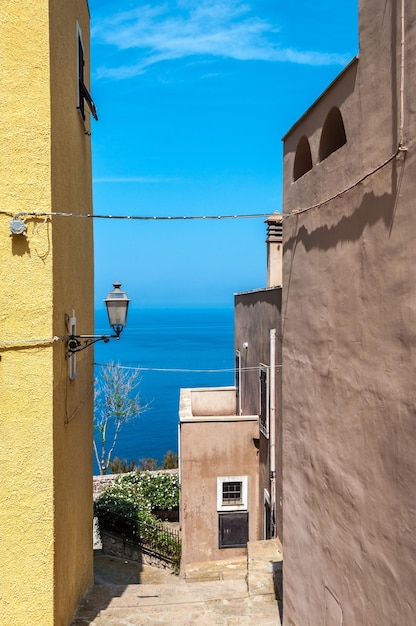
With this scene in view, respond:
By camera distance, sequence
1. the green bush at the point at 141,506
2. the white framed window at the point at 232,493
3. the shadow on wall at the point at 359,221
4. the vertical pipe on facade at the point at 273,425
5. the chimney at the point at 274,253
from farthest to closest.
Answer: the green bush at the point at 141,506 → the chimney at the point at 274,253 → the white framed window at the point at 232,493 → the vertical pipe on facade at the point at 273,425 → the shadow on wall at the point at 359,221

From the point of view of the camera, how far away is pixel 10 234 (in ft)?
18.6

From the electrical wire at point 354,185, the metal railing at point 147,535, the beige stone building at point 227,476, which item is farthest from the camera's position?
the metal railing at point 147,535

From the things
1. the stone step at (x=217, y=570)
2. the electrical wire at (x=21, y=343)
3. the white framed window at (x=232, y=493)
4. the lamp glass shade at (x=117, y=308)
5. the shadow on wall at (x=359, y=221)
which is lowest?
the stone step at (x=217, y=570)

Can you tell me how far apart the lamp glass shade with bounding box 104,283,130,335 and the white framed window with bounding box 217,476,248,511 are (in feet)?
24.2

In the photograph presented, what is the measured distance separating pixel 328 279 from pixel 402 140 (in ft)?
6.22

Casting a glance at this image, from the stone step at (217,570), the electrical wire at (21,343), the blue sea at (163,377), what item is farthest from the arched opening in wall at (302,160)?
the stone step at (217,570)

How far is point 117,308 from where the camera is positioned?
22.9 ft

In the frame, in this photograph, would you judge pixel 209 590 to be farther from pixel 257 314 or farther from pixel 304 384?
pixel 257 314

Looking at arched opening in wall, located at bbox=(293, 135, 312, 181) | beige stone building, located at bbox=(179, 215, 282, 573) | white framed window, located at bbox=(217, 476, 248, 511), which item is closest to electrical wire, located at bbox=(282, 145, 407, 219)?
arched opening in wall, located at bbox=(293, 135, 312, 181)

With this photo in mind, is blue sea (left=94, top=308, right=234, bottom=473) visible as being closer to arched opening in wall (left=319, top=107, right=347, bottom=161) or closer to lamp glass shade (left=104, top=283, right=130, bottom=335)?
lamp glass shade (left=104, top=283, right=130, bottom=335)

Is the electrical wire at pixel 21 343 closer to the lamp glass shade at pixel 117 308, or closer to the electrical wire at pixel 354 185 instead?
the lamp glass shade at pixel 117 308

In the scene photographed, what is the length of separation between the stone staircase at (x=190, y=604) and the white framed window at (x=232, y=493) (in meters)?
3.55

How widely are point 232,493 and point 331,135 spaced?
9.79m

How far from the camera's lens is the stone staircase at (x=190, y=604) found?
23.1ft
